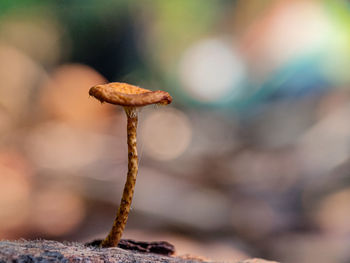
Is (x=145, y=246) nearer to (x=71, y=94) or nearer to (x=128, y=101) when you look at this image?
(x=128, y=101)

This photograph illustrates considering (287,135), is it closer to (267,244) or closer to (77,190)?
(267,244)

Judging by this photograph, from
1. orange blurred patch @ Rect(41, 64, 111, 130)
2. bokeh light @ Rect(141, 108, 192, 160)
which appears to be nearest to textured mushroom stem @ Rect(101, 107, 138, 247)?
bokeh light @ Rect(141, 108, 192, 160)

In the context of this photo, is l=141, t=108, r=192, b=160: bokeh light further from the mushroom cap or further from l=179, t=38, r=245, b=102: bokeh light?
the mushroom cap

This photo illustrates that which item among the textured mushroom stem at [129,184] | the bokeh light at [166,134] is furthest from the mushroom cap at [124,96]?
the bokeh light at [166,134]

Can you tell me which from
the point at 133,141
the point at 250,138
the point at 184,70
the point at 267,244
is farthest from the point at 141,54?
the point at 133,141

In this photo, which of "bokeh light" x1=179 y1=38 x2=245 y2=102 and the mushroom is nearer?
the mushroom

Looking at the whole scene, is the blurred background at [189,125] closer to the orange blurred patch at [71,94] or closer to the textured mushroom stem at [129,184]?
the orange blurred patch at [71,94]
